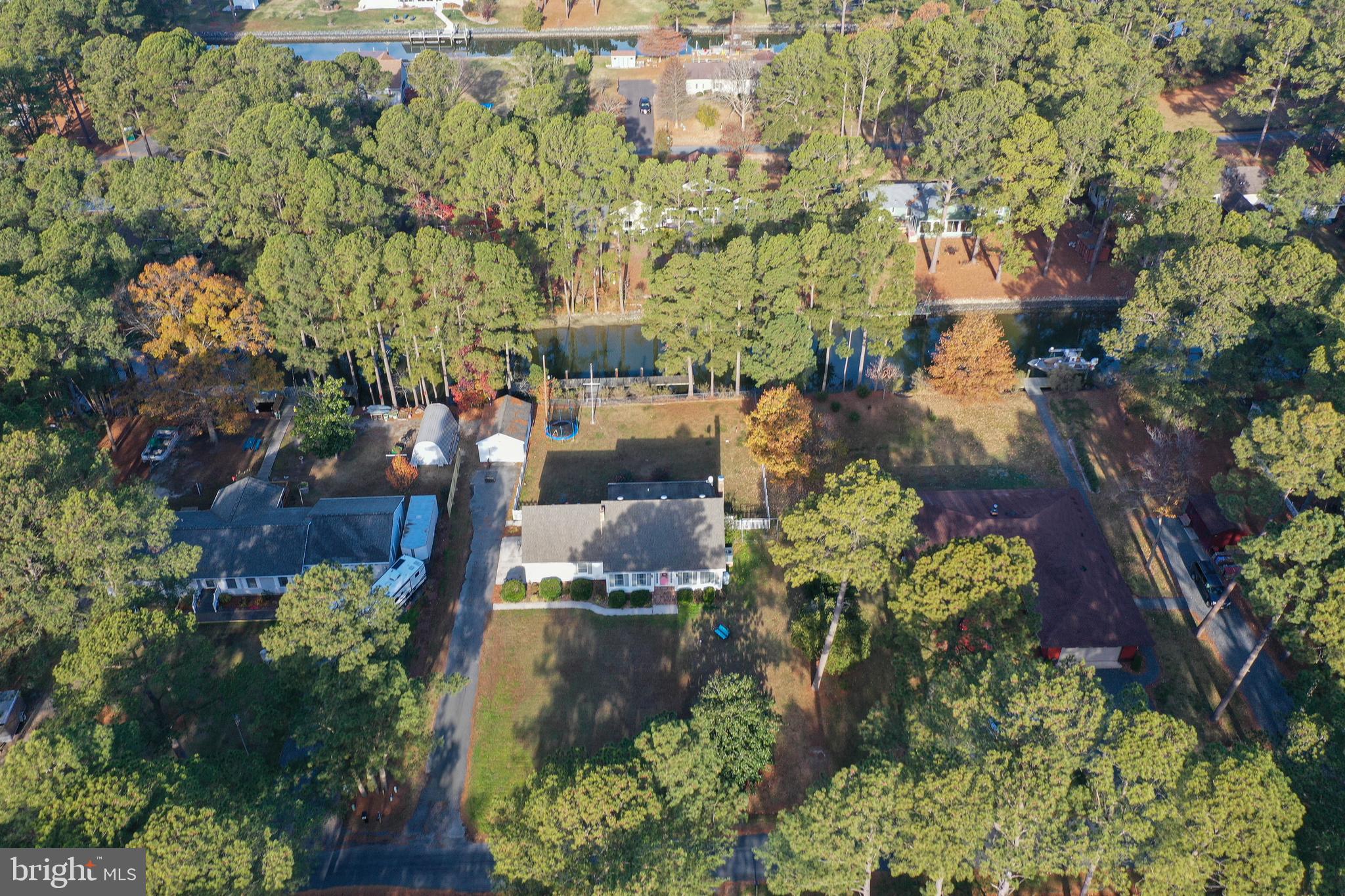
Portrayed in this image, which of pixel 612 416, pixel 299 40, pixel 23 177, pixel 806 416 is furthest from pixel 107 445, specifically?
pixel 299 40

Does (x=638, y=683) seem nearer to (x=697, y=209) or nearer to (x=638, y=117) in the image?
(x=697, y=209)

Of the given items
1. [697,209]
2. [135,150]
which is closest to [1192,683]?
[697,209]

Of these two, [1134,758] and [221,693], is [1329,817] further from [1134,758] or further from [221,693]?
[221,693]

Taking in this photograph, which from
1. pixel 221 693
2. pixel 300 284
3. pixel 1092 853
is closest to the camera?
pixel 1092 853

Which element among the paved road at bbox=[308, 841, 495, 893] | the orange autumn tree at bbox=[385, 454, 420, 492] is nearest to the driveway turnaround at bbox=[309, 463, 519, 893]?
the paved road at bbox=[308, 841, 495, 893]

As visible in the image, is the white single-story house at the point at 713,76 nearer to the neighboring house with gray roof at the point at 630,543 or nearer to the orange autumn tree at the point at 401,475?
the orange autumn tree at the point at 401,475

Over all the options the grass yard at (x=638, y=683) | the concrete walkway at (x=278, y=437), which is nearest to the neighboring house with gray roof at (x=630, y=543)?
the grass yard at (x=638, y=683)
